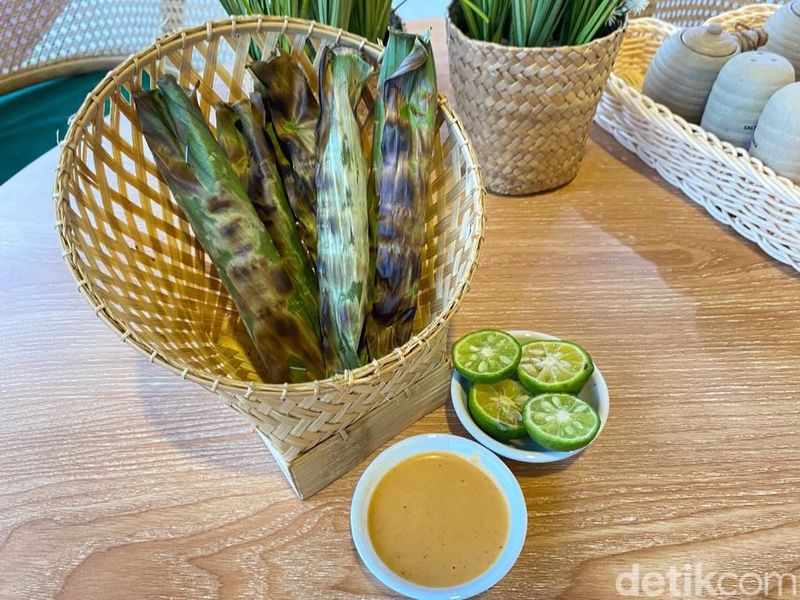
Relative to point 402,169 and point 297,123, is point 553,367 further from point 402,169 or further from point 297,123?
point 297,123

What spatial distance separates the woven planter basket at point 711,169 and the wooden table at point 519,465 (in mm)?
37

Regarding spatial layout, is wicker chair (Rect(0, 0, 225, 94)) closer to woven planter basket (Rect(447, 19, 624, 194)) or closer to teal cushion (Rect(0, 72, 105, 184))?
teal cushion (Rect(0, 72, 105, 184))

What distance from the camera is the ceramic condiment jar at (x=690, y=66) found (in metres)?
0.89

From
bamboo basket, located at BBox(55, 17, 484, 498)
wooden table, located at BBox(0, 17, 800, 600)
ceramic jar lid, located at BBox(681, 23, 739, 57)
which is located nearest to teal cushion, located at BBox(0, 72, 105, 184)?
wooden table, located at BBox(0, 17, 800, 600)

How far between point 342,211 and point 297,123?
135 millimetres

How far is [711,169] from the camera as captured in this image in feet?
2.80

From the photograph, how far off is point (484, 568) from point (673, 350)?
15.2 inches

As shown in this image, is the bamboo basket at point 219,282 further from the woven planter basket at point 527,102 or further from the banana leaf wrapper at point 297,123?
the woven planter basket at point 527,102

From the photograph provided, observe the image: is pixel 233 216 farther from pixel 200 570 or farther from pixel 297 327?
pixel 200 570

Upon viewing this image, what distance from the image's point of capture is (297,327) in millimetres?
623

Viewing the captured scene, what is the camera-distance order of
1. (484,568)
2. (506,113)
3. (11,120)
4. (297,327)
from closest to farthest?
(484,568)
(297,327)
(506,113)
(11,120)

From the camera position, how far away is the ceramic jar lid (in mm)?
885

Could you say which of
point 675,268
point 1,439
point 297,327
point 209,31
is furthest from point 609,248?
point 1,439

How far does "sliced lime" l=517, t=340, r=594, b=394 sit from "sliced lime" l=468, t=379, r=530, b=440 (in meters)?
0.02
